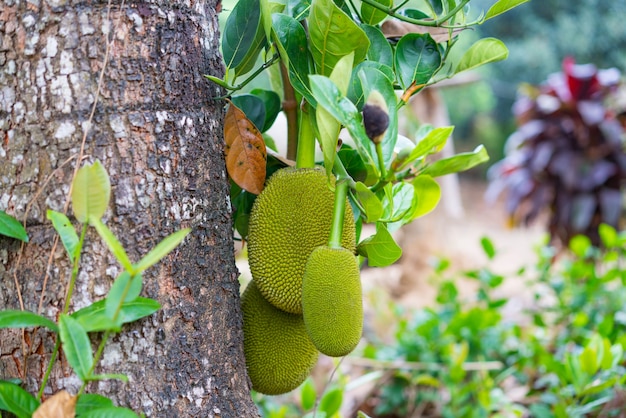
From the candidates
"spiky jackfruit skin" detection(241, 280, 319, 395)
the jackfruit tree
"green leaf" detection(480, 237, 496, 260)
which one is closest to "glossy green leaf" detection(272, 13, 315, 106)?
the jackfruit tree

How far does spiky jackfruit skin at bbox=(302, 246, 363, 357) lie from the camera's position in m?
0.56

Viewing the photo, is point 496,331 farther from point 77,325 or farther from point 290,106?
point 77,325

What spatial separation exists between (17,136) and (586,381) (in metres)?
0.91

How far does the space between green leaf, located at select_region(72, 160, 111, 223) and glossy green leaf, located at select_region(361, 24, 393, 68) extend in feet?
0.96

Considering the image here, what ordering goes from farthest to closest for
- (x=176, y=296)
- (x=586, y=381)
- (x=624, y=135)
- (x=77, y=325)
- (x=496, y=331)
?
1. (x=624, y=135)
2. (x=496, y=331)
3. (x=586, y=381)
4. (x=176, y=296)
5. (x=77, y=325)

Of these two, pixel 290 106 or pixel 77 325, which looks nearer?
pixel 77 325

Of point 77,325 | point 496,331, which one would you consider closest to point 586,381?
point 496,331

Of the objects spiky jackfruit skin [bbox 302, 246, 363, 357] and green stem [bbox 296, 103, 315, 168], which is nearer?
spiky jackfruit skin [bbox 302, 246, 363, 357]

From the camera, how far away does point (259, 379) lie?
68cm

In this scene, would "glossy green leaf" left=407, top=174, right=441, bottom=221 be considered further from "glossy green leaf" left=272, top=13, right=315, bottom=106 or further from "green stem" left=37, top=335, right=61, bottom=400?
"green stem" left=37, top=335, right=61, bottom=400

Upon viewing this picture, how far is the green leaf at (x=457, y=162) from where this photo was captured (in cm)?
70

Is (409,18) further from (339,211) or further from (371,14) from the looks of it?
(339,211)

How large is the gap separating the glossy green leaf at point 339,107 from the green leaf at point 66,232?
21 centimetres

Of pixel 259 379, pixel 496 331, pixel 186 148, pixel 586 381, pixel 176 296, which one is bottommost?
pixel 496 331
